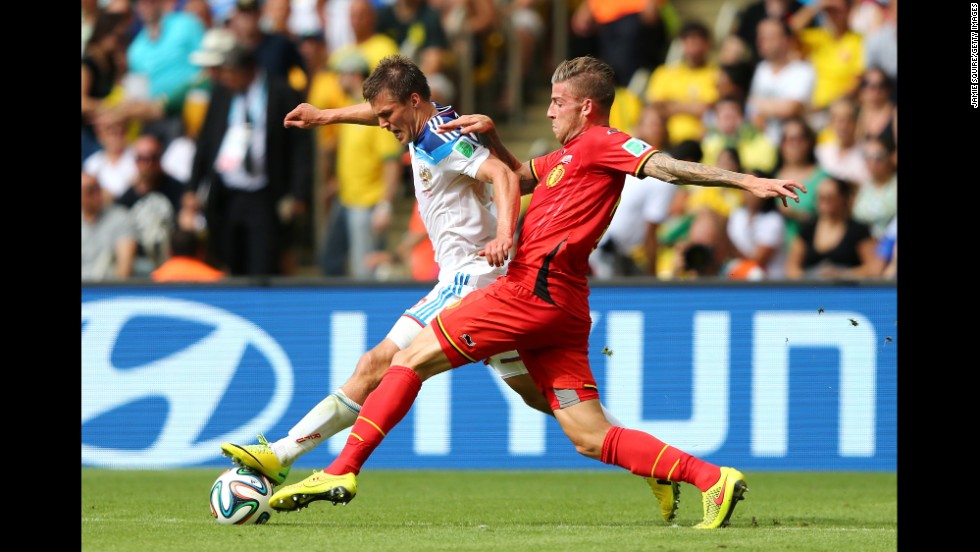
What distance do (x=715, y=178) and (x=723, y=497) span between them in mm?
1499

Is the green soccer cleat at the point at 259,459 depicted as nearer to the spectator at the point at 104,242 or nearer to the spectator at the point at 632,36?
the spectator at the point at 104,242

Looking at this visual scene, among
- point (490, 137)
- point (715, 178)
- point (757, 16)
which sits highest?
point (757, 16)

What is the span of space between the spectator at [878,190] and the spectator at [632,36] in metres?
2.76

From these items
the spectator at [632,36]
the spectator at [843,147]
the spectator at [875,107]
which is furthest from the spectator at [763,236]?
the spectator at [632,36]

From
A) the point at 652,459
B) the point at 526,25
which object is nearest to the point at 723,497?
the point at 652,459

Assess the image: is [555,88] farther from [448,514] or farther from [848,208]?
[848,208]

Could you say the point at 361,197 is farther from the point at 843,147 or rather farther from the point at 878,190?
the point at 878,190

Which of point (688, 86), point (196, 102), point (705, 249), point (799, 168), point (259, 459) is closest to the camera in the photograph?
point (259, 459)

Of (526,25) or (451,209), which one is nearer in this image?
(451,209)

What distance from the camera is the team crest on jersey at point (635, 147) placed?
7.07 meters

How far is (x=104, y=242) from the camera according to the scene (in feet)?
45.2

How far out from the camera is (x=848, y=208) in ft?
40.5

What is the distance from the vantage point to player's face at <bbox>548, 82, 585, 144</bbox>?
7.41m

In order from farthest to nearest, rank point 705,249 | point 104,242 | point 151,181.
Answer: point 151,181 → point 104,242 → point 705,249
